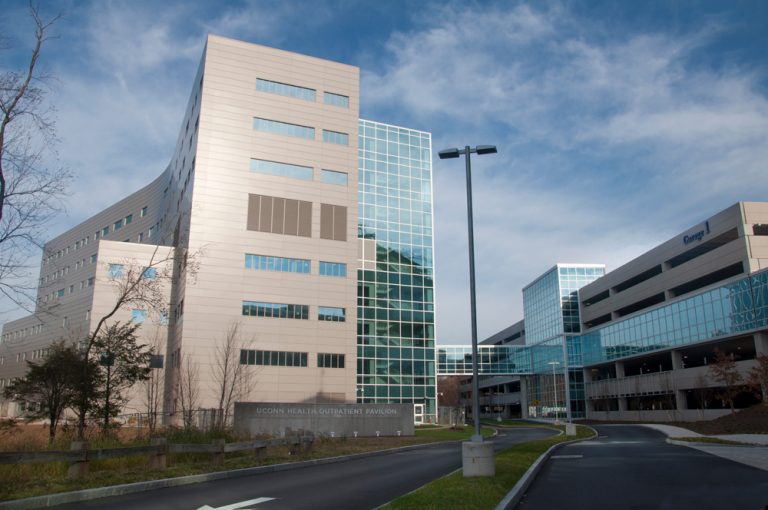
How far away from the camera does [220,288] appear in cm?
5100

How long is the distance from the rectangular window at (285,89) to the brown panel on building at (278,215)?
10999 millimetres

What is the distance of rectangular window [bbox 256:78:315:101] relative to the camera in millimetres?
56406

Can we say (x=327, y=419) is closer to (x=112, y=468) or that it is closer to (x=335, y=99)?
(x=112, y=468)

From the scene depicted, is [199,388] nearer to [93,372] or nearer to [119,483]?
[93,372]

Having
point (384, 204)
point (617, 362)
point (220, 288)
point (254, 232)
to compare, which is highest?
point (384, 204)

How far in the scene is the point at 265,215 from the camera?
53531 mm

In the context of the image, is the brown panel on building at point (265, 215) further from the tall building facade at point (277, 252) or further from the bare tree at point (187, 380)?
the bare tree at point (187, 380)

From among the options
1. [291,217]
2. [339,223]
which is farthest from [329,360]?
[291,217]

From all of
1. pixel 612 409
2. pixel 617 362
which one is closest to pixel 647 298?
pixel 617 362

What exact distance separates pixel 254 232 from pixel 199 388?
14322 millimetres

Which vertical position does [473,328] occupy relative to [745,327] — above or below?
below

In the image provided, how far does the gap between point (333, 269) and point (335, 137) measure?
529 inches

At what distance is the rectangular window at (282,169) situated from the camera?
54.1m

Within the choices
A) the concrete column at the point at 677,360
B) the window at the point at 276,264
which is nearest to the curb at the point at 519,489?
the window at the point at 276,264
